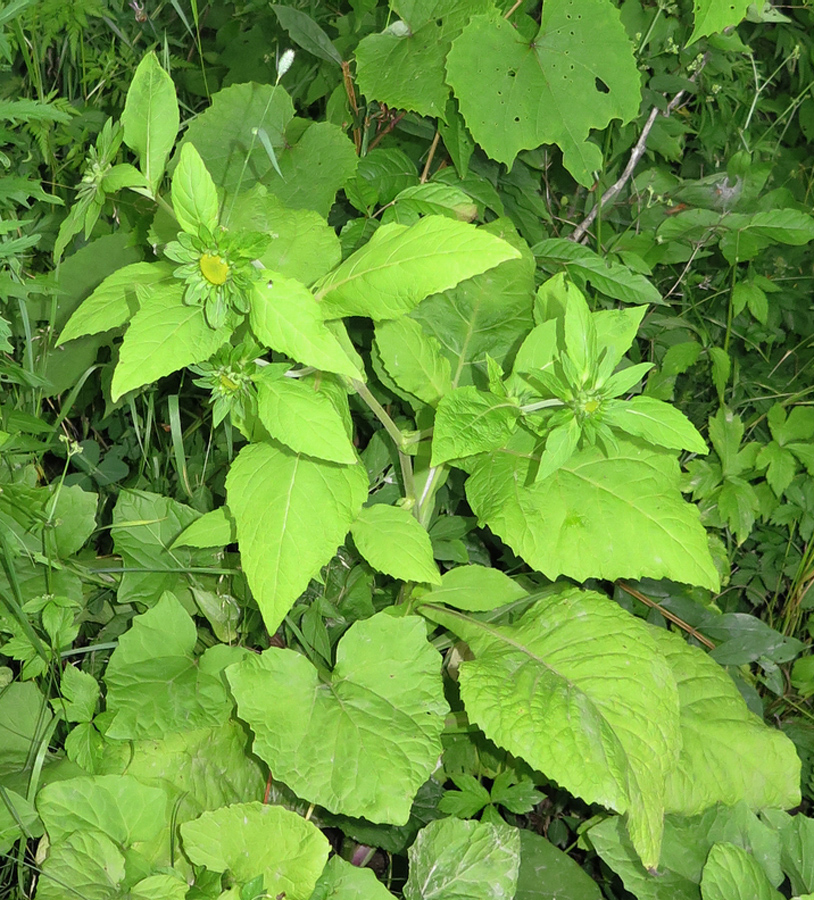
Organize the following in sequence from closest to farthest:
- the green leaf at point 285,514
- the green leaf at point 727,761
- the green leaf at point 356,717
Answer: the green leaf at point 285,514, the green leaf at point 356,717, the green leaf at point 727,761

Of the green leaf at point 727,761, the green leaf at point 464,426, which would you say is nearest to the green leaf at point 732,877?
the green leaf at point 727,761

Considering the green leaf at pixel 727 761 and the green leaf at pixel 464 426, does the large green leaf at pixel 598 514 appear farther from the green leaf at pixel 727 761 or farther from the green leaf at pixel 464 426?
the green leaf at pixel 727 761

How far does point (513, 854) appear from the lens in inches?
60.5

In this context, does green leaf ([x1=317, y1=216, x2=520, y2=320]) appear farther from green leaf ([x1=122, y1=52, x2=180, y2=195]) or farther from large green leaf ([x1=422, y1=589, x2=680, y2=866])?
large green leaf ([x1=422, y1=589, x2=680, y2=866])

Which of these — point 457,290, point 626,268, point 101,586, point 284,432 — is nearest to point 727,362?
point 626,268

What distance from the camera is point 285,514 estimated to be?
4.41 feet

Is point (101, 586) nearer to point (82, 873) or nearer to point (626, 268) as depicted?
point (82, 873)

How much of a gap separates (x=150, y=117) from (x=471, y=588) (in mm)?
1019

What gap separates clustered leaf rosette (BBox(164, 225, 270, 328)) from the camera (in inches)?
46.9

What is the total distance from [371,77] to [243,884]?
152 cm

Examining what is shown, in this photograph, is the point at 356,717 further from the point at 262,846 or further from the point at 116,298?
the point at 116,298

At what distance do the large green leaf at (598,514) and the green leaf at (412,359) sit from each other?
7.1 inches

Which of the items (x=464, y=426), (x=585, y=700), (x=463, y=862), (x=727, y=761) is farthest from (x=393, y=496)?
(x=727, y=761)

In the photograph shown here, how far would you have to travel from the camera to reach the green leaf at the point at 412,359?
1.64 meters
